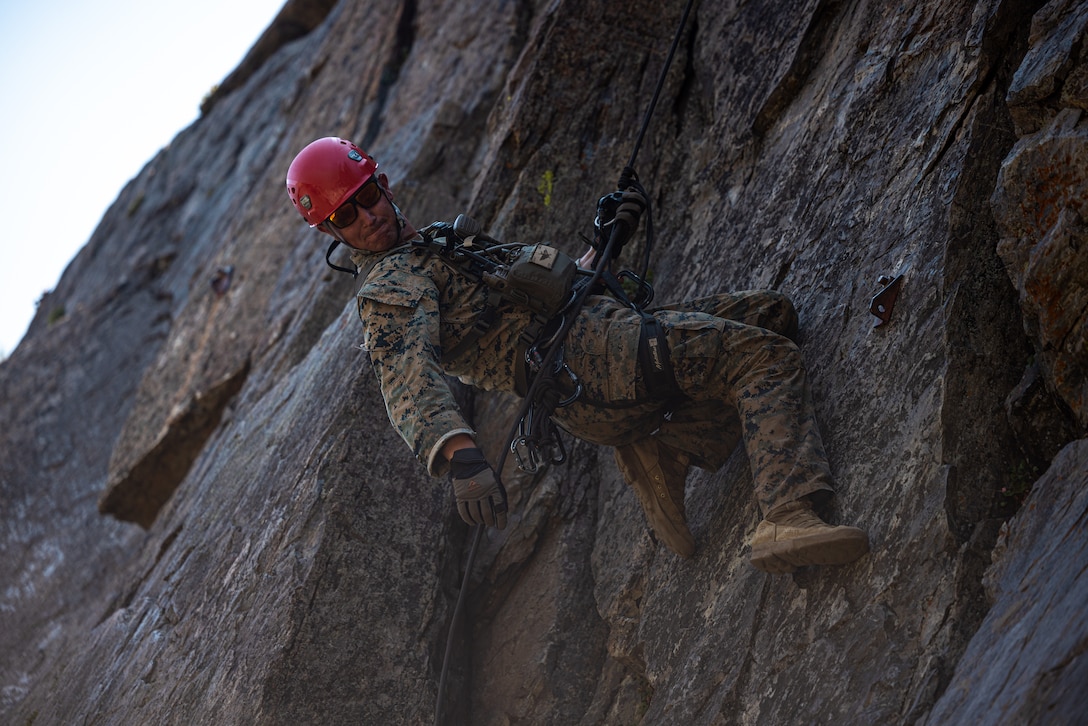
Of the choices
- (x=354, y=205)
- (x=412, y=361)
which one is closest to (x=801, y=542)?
(x=412, y=361)

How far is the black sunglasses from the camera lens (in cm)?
535

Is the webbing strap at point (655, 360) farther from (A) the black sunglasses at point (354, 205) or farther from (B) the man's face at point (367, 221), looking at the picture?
(A) the black sunglasses at point (354, 205)

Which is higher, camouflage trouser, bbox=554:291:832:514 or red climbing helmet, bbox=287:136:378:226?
red climbing helmet, bbox=287:136:378:226

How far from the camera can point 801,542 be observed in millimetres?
3852

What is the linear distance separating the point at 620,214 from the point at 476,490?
6.70ft

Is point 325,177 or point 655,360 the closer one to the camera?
point 655,360

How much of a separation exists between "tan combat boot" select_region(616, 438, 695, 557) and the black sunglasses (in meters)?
1.99

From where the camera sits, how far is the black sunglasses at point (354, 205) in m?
5.35

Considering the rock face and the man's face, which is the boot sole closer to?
the rock face

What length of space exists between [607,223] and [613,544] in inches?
75.8

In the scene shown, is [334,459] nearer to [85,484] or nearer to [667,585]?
[667,585]

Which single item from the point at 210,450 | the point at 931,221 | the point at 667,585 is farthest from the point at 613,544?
the point at 210,450

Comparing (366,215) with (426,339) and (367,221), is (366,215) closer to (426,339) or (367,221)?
(367,221)

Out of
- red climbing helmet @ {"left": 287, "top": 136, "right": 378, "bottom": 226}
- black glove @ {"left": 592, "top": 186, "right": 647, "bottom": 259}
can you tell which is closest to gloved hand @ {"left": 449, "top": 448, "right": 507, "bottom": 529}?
black glove @ {"left": 592, "top": 186, "right": 647, "bottom": 259}
